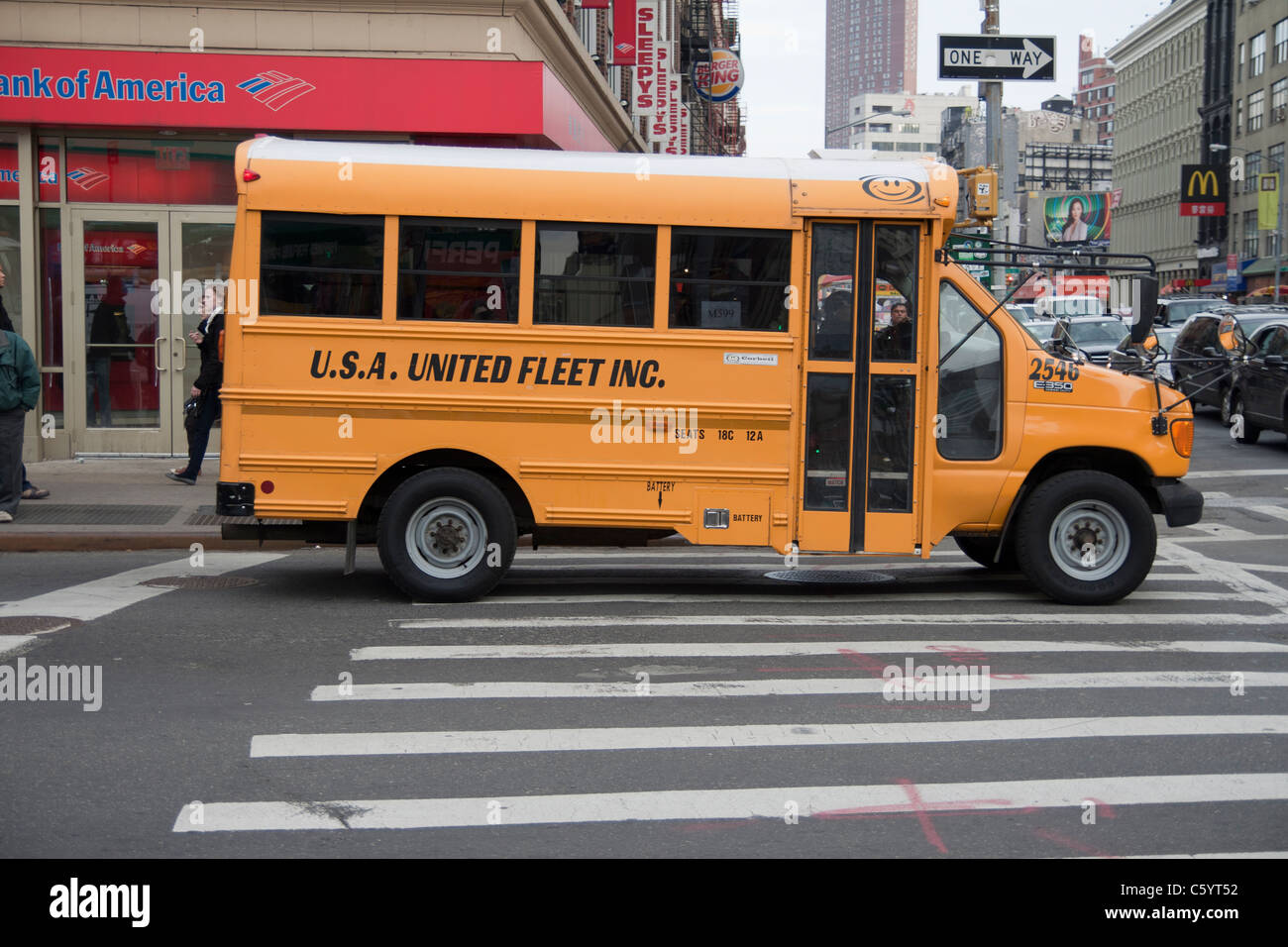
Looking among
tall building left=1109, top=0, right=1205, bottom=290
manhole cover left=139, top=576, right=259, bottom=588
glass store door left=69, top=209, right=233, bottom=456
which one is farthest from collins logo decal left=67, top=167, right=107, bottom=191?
tall building left=1109, top=0, right=1205, bottom=290

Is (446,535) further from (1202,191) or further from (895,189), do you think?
(1202,191)

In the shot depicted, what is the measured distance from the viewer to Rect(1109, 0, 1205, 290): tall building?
106800 millimetres

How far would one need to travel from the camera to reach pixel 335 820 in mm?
5348

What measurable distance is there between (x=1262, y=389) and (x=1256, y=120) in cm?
7678

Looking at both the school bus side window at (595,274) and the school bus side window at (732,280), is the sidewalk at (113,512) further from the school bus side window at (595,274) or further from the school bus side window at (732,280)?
the school bus side window at (732,280)

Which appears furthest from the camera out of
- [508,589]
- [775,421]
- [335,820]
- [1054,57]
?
[1054,57]

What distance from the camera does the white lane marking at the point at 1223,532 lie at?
14031mm

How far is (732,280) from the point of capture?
9.62m

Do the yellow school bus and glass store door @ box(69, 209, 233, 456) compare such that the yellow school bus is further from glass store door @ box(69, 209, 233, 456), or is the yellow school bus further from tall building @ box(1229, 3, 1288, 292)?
tall building @ box(1229, 3, 1288, 292)

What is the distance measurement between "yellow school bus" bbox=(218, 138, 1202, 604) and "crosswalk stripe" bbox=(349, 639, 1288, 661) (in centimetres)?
121

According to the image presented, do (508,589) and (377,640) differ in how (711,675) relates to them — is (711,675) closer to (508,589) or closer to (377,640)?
(377,640)

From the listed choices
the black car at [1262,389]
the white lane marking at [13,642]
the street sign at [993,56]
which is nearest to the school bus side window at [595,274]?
the white lane marking at [13,642]
